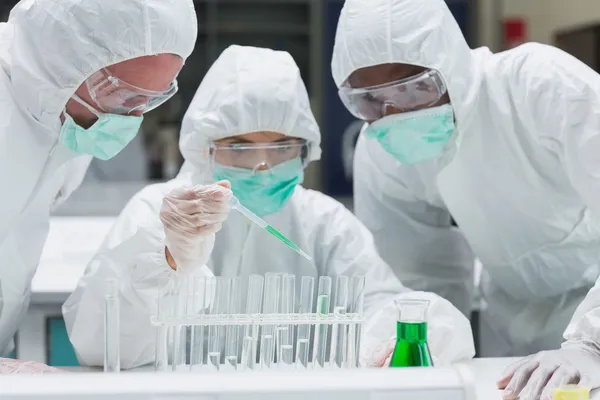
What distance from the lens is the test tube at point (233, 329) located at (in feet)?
4.27

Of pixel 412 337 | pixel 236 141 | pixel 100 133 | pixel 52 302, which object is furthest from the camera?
pixel 52 302

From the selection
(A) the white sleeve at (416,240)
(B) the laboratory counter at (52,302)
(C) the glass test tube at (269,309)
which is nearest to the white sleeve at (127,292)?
(C) the glass test tube at (269,309)

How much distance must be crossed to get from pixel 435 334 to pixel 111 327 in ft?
2.13

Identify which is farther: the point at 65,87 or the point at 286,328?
the point at 65,87

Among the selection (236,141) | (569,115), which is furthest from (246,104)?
(569,115)

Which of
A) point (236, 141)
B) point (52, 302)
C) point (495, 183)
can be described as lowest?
point (52, 302)

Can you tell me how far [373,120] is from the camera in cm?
182

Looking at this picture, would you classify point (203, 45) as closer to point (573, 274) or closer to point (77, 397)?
point (573, 274)

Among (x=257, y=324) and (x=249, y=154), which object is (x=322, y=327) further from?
(x=249, y=154)

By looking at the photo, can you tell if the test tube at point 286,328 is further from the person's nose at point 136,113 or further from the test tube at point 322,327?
the person's nose at point 136,113

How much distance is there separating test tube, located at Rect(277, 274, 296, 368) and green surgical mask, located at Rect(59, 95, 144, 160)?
55 cm

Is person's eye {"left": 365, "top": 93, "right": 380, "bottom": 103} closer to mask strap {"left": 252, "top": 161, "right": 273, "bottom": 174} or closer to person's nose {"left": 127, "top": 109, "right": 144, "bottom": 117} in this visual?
mask strap {"left": 252, "top": 161, "right": 273, "bottom": 174}

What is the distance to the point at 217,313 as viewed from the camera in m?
1.29

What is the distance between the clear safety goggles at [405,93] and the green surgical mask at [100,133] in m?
0.55
